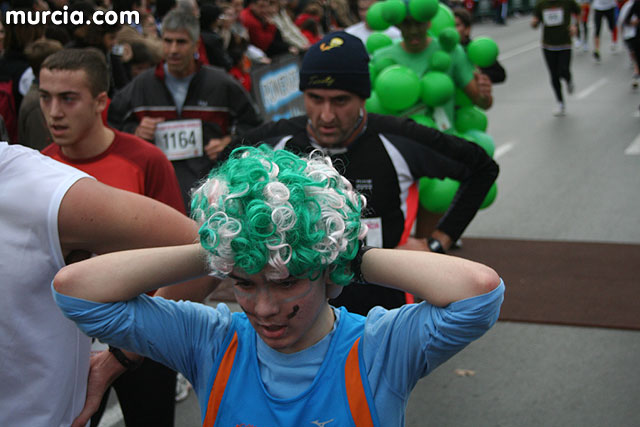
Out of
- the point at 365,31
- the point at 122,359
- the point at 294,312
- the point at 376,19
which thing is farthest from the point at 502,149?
the point at 294,312

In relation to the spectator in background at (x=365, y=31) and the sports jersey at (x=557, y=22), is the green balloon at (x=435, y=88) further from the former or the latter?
the sports jersey at (x=557, y=22)

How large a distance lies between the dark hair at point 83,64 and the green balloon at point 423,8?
105 inches

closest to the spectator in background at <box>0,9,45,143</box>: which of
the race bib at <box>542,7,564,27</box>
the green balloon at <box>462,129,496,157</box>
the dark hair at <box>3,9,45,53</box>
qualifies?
the dark hair at <box>3,9,45,53</box>

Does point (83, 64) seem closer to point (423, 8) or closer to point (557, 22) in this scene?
point (423, 8)

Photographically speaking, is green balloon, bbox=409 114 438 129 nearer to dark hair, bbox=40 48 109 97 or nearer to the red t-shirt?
the red t-shirt

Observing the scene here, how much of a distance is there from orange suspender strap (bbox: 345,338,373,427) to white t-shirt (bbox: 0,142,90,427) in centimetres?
77

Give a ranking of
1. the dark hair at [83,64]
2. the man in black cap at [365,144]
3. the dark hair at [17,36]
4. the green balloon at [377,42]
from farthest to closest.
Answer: the dark hair at [17,36], the green balloon at [377,42], the dark hair at [83,64], the man in black cap at [365,144]

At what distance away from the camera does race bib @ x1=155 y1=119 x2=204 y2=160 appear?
532cm

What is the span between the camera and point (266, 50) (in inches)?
473

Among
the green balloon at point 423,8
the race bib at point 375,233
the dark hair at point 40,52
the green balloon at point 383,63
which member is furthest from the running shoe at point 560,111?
the race bib at point 375,233

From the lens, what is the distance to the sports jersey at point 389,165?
331cm

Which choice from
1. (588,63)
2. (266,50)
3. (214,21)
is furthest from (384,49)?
(588,63)

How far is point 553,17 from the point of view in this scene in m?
12.5

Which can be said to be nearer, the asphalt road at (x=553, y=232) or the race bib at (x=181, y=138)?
the asphalt road at (x=553, y=232)
